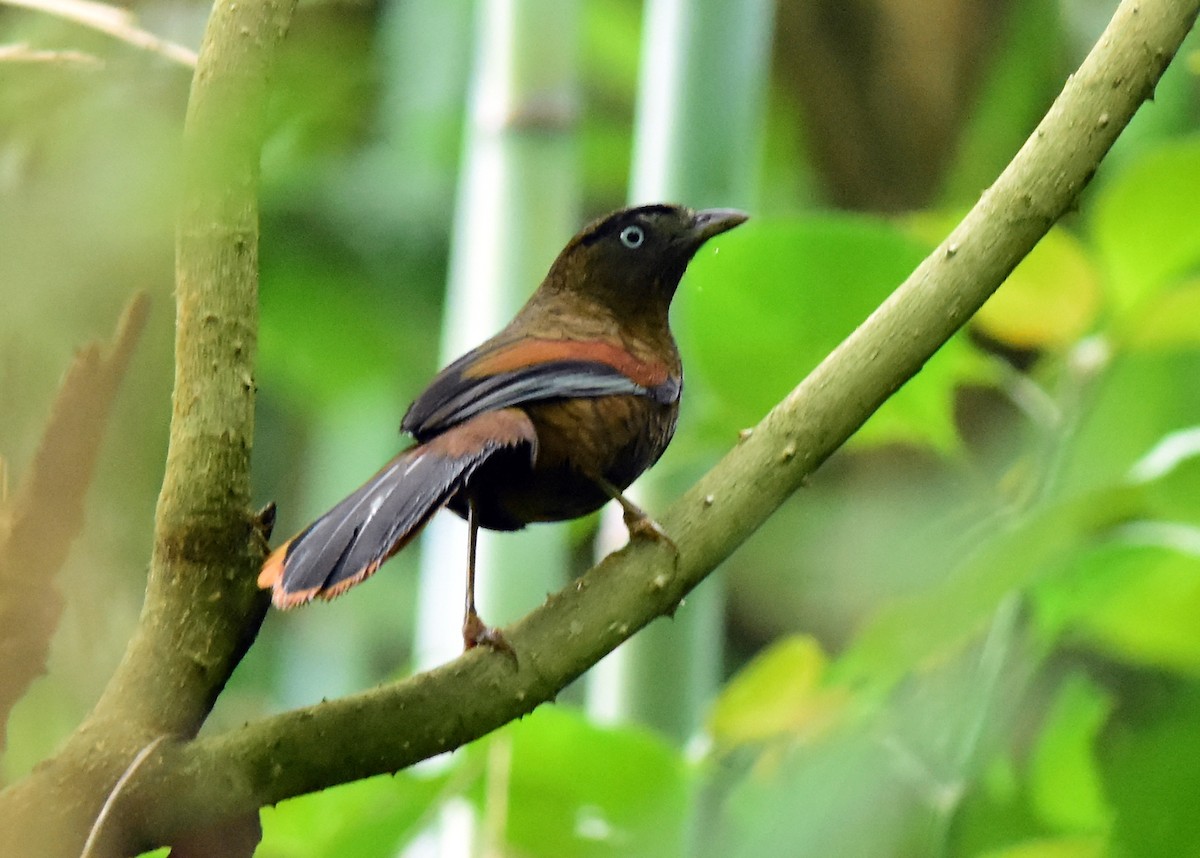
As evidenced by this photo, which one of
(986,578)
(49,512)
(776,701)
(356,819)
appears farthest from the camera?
(776,701)

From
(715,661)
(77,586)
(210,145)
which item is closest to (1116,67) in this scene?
(210,145)

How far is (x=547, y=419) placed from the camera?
1.41 metres

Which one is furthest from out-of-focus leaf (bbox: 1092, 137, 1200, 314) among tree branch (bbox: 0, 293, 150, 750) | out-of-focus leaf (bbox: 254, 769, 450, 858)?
tree branch (bbox: 0, 293, 150, 750)

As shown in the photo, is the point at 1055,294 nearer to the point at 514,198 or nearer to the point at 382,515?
the point at 514,198

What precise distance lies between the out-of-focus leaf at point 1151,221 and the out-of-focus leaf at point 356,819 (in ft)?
3.42

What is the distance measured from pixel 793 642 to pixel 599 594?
0.72 metres

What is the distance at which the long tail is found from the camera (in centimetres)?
102

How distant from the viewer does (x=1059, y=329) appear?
5.63ft

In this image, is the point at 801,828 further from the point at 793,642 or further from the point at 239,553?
the point at 239,553

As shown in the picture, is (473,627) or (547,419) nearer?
(473,627)

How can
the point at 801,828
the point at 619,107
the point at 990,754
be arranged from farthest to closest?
the point at 619,107
the point at 990,754
the point at 801,828

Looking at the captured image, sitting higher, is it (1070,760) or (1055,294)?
(1055,294)

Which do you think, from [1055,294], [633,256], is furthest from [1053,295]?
[633,256]

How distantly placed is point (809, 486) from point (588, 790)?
0.52 m
